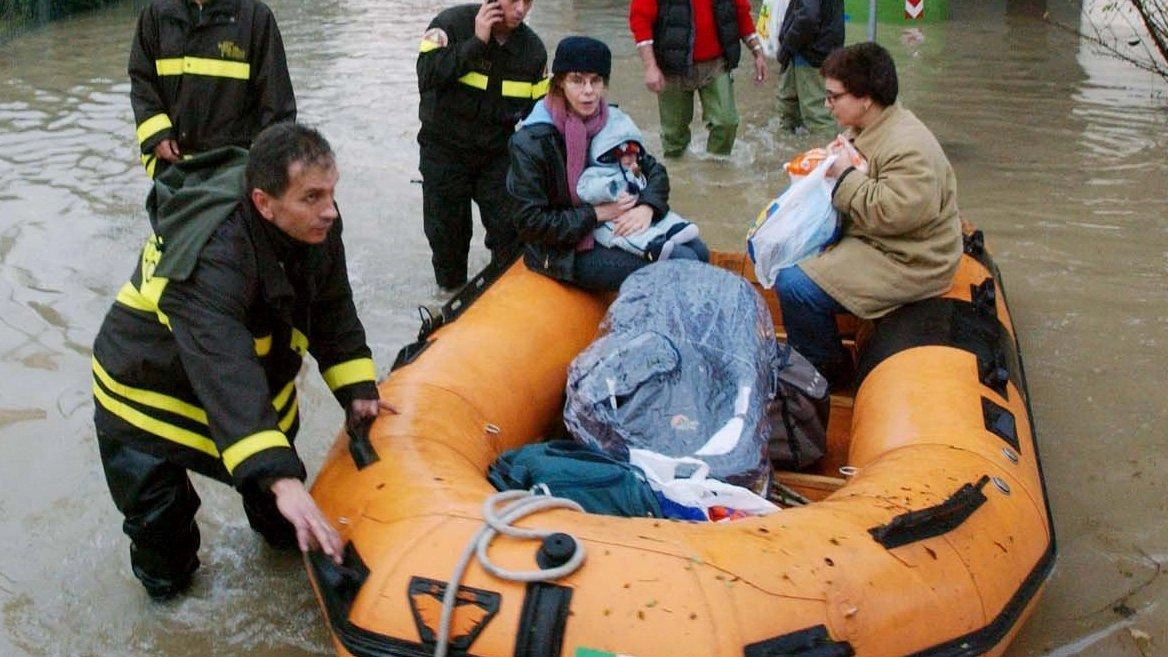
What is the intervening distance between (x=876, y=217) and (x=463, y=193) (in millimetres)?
2035

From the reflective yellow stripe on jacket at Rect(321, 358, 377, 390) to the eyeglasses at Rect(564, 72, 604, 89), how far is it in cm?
143

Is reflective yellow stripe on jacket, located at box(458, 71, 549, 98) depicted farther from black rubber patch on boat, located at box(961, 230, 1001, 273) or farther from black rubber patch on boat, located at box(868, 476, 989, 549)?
black rubber patch on boat, located at box(868, 476, 989, 549)

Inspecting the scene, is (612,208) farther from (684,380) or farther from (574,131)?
(684,380)

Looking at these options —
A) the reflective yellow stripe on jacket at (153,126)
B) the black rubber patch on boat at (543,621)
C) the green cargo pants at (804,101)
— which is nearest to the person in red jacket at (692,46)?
the green cargo pants at (804,101)

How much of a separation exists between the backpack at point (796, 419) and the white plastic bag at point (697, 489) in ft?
1.73

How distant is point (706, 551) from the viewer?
8.46 ft

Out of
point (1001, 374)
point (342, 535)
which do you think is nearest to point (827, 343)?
point (1001, 374)

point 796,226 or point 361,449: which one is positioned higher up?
point 796,226

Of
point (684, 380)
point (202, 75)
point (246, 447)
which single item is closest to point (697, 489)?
point (684, 380)

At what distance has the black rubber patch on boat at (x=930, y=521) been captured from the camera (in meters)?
2.71

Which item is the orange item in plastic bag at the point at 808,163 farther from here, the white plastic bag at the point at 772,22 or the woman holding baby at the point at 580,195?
the white plastic bag at the point at 772,22

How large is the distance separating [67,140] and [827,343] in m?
6.51

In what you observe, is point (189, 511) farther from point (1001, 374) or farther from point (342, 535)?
point (1001, 374)

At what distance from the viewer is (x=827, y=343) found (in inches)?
166
